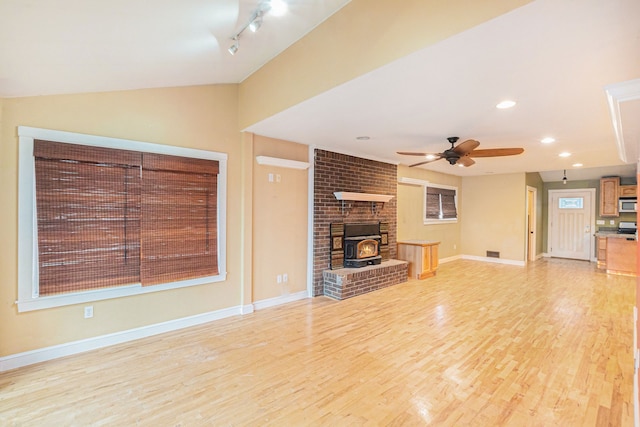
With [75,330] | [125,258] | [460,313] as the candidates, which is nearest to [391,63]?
[125,258]

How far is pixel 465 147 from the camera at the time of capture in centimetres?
369

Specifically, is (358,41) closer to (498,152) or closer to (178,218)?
(498,152)

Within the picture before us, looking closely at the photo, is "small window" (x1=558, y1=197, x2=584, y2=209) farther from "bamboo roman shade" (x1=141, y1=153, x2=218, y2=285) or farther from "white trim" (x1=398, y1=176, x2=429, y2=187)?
"bamboo roman shade" (x1=141, y1=153, x2=218, y2=285)

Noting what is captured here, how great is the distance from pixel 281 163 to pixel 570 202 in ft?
29.1

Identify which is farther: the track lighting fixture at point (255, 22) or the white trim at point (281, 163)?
the white trim at point (281, 163)

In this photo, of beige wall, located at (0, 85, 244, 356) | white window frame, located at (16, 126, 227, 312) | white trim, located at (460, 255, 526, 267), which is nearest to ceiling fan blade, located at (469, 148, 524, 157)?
beige wall, located at (0, 85, 244, 356)

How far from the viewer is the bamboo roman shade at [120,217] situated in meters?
2.73

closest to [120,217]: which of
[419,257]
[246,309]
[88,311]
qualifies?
[88,311]

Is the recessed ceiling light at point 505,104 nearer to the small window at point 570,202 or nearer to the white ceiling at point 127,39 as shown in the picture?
the white ceiling at point 127,39

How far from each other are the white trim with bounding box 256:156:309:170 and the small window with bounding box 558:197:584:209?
329 inches

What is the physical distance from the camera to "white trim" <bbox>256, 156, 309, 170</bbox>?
4.16 m

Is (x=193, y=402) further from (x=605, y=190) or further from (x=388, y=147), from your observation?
(x=605, y=190)

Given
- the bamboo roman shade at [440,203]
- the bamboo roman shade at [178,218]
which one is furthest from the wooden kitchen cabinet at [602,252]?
the bamboo roman shade at [178,218]

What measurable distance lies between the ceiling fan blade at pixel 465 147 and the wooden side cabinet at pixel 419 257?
2.61 meters
